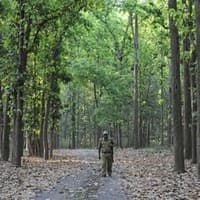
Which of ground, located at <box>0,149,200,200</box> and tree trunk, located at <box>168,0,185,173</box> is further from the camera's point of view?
tree trunk, located at <box>168,0,185,173</box>

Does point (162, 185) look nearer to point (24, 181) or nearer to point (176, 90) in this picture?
point (176, 90)

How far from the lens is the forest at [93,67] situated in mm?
19438

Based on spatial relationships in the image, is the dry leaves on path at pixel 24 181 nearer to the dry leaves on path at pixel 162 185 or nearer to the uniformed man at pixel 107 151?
the uniformed man at pixel 107 151

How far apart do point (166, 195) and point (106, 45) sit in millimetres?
43437

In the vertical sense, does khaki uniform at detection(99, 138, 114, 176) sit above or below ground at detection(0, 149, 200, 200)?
above

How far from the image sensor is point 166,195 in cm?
1327

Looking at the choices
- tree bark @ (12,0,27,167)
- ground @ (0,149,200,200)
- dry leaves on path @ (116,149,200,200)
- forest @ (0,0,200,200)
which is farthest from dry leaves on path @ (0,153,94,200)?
dry leaves on path @ (116,149,200,200)

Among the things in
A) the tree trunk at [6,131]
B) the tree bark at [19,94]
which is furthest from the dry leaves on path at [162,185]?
the tree trunk at [6,131]

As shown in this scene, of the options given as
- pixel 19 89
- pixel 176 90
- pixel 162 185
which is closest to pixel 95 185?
pixel 162 185

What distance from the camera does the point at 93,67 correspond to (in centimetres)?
5012

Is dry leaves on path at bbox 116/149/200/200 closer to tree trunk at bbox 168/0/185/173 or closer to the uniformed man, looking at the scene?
tree trunk at bbox 168/0/185/173

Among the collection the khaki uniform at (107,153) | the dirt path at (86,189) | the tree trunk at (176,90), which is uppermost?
the tree trunk at (176,90)

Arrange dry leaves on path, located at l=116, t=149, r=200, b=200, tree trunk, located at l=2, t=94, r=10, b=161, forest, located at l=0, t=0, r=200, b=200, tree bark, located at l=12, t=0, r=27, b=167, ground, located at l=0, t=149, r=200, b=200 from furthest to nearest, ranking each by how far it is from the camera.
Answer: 1. tree trunk, located at l=2, t=94, r=10, b=161
2. tree bark, located at l=12, t=0, r=27, b=167
3. forest, located at l=0, t=0, r=200, b=200
4. ground, located at l=0, t=149, r=200, b=200
5. dry leaves on path, located at l=116, t=149, r=200, b=200

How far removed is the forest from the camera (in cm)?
1944
